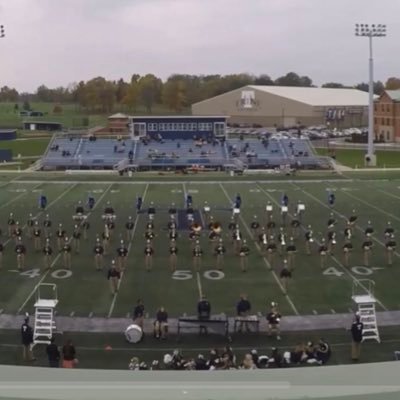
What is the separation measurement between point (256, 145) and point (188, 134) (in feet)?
17.2

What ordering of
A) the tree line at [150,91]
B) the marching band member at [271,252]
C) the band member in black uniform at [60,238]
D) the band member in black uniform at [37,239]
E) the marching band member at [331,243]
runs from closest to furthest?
the marching band member at [271,252], the marching band member at [331,243], the band member in black uniform at [60,238], the band member in black uniform at [37,239], the tree line at [150,91]

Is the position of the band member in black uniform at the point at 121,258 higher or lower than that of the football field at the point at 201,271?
higher

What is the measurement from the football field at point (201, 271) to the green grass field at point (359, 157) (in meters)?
17.9

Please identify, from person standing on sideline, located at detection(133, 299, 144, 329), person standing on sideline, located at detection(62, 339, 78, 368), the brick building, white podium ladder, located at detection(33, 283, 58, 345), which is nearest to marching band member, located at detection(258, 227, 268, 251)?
person standing on sideline, located at detection(133, 299, 144, 329)

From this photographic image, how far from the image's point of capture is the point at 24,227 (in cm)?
2234

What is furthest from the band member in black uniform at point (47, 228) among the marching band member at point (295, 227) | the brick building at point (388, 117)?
the brick building at point (388, 117)

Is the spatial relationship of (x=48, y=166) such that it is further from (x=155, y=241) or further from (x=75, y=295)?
(x=75, y=295)

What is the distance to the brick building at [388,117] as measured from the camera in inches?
2598

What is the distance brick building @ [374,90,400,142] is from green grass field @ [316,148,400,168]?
8.98 m

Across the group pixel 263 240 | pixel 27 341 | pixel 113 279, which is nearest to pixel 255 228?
pixel 263 240

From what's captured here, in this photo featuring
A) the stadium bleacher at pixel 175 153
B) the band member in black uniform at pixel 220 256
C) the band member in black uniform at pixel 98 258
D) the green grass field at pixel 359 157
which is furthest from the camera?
the green grass field at pixel 359 157

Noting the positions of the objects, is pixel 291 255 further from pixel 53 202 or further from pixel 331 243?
pixel 53 202

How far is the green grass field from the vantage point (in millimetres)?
46812

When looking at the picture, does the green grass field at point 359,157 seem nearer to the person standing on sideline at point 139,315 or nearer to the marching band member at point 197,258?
the marching band member at point 197,258
